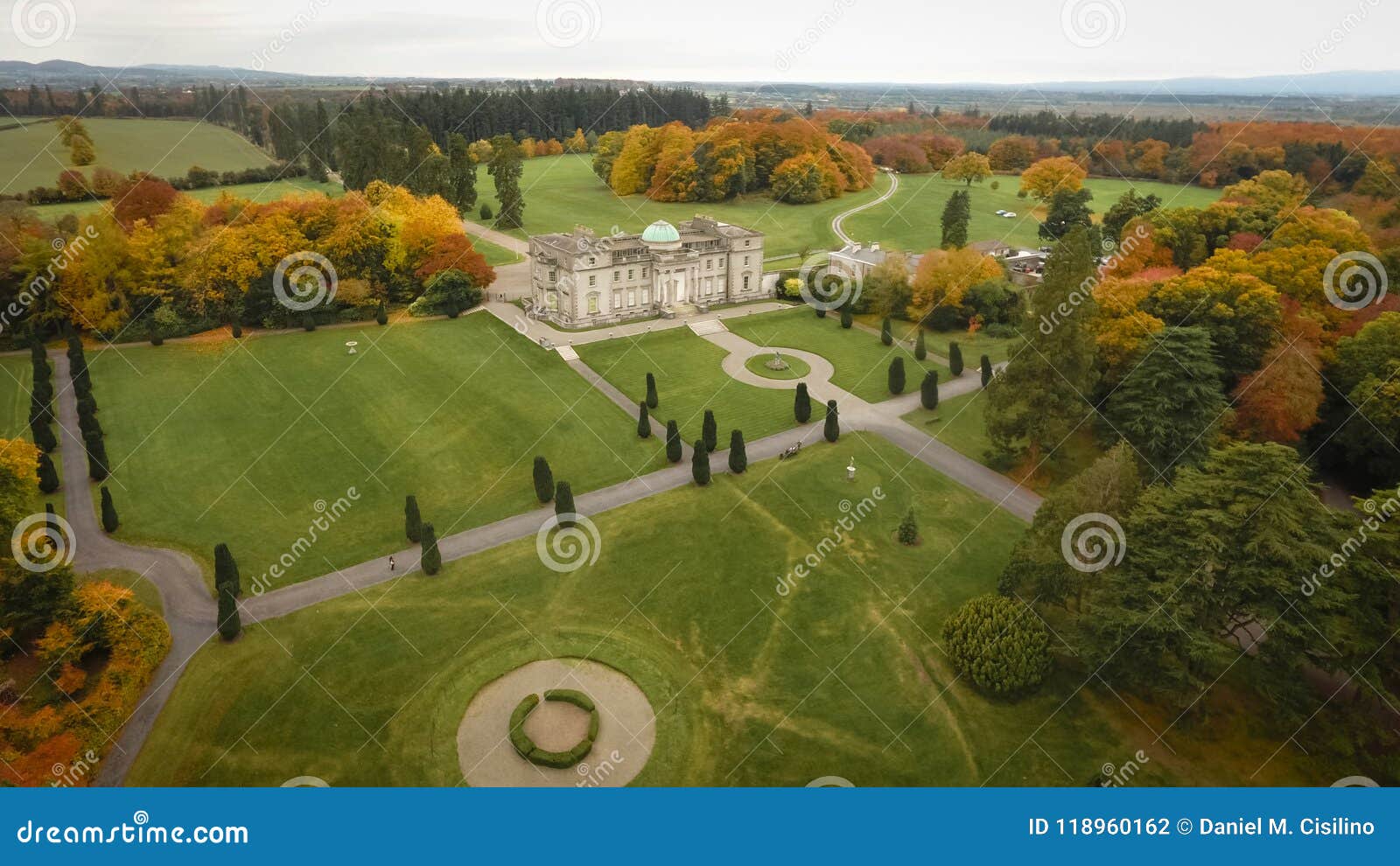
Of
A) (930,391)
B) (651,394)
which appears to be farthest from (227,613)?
(930,391)

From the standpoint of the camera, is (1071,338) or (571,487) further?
(571,487)

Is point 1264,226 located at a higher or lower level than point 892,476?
higher

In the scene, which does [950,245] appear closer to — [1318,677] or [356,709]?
[1318,677]

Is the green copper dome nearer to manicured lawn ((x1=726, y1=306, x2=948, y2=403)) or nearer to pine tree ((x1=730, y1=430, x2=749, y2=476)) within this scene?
manicured lawn ((x1=726, y1=306, x2=948, y2=403))

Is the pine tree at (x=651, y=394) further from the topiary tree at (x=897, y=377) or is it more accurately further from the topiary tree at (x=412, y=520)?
the topiary tree at (x=412, y=520)

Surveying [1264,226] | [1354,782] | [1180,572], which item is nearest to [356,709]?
[1180,572]

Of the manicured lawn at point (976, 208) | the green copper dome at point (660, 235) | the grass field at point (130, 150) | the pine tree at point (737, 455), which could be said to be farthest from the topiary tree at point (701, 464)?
the grass field at point (130, 150)

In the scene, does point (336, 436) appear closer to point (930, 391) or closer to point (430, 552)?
point (430, 552)

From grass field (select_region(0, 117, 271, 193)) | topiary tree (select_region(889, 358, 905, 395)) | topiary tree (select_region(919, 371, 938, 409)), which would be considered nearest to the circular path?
topiary tree (select_region(919, 371, 938, 409))
